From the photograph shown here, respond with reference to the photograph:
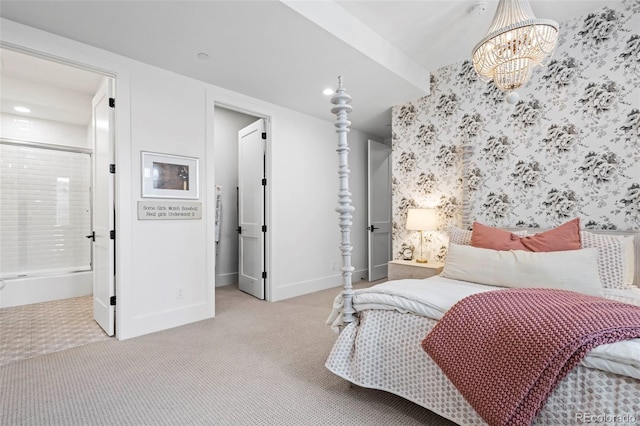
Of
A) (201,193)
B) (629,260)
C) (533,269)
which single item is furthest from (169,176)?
(629,260)

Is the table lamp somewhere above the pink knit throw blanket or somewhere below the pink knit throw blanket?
above

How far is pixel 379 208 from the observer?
5047 millimetres

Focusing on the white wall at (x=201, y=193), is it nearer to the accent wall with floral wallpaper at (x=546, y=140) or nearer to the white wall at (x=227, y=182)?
the white wall at (x=227, y=182)

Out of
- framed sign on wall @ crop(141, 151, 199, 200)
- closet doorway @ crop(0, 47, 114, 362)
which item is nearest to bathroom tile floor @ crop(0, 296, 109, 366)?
closet doorway @ crop(0, 47, 114, 362)

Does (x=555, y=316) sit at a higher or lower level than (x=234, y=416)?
higher

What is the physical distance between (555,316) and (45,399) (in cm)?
268

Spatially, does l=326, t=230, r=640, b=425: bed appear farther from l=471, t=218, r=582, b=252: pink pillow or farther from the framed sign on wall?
the framed sign on wall

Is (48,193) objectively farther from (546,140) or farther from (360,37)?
(546,140)

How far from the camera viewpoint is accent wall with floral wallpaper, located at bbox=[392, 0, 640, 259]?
2.47 m

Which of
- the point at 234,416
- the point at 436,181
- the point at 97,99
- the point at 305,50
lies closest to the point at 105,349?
the point at 234,416

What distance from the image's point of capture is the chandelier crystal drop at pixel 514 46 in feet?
5.52

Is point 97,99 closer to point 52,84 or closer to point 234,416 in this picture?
point 52,84

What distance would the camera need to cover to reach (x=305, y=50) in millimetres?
2619

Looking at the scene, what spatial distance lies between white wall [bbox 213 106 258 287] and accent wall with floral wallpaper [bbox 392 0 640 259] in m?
2.77
